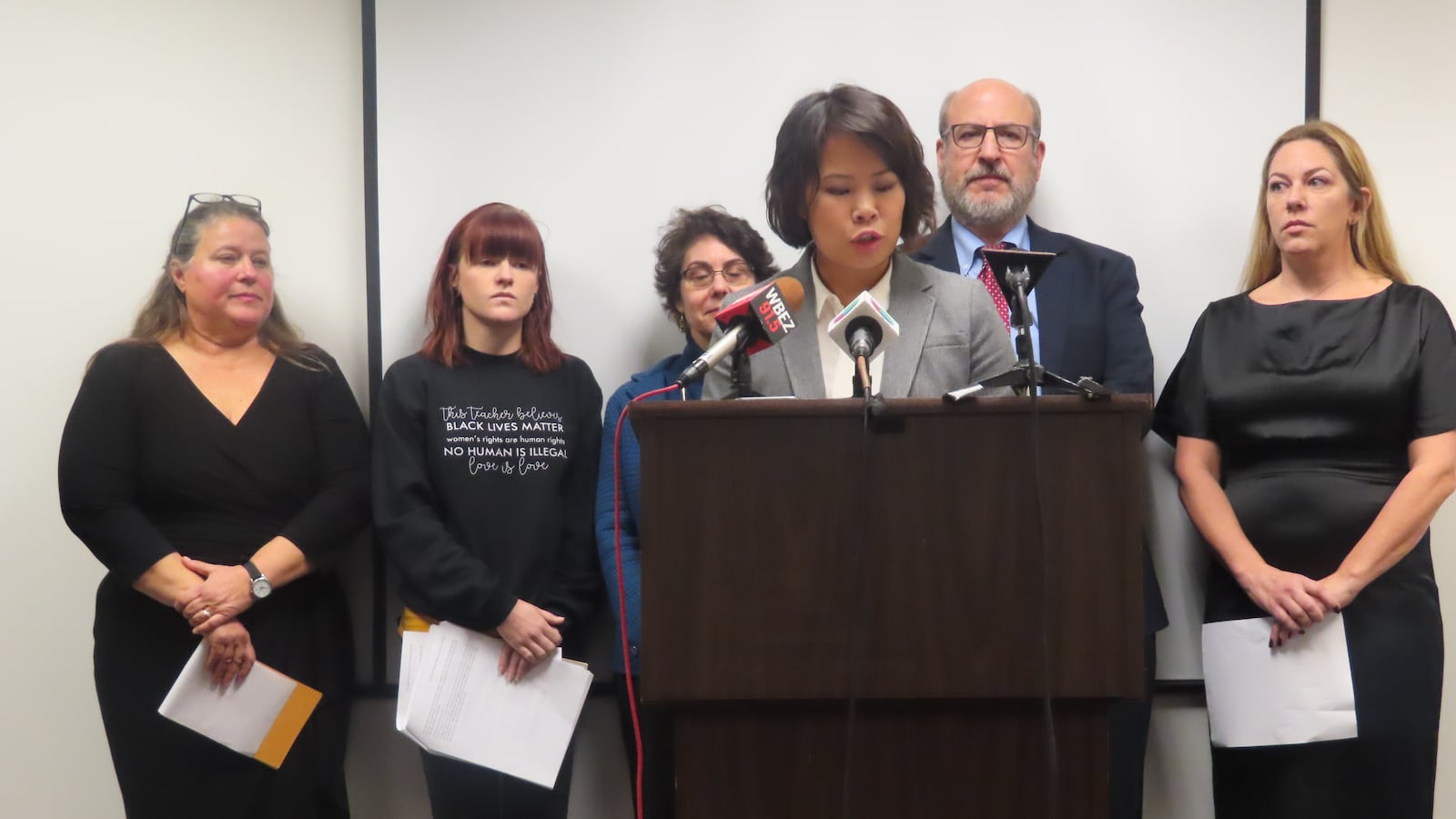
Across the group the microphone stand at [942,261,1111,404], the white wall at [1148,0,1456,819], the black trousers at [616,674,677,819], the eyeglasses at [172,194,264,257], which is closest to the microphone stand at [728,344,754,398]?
the microphone stand at [942,261,1111,404]

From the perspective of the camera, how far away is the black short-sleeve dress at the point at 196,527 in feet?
7.54

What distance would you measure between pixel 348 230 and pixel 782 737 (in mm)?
1987

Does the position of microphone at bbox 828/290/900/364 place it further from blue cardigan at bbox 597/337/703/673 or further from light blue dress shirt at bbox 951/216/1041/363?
light blue dress shirt at bbox 951/216/1041/363

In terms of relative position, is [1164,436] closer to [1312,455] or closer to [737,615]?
[1312,455]

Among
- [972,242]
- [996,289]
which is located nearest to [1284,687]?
[996,289]

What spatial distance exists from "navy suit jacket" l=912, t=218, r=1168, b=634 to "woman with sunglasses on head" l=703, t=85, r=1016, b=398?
0.83 metres

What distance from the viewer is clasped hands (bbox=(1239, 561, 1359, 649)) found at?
6.99 feet

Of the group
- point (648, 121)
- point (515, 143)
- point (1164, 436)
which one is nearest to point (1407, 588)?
point (1164, 436)

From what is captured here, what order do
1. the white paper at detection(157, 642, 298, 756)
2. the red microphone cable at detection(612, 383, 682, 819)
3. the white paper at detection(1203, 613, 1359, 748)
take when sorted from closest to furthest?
the red microphone cable at detection(612, 383, 682, 819) < the white paper at detection(1203, 613, 1359, 748) < the white paper at detection(157, 642, 298, 756)

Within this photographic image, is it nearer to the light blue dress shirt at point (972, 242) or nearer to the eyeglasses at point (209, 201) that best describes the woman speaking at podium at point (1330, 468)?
the light blue dress shirt at point (972, 242)

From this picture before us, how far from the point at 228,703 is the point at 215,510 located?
1.32 feet

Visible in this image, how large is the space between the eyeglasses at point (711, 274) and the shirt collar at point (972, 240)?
49 cm

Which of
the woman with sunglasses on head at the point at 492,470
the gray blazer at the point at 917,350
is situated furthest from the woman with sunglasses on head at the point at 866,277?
the woman with sunglasses on head at the point at 492,470

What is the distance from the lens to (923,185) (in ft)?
5.43
